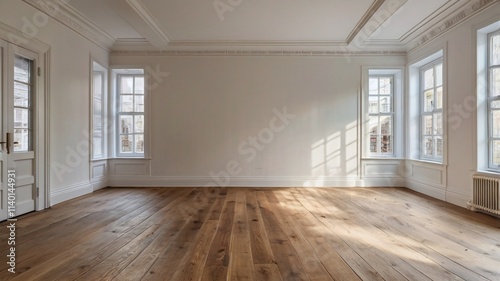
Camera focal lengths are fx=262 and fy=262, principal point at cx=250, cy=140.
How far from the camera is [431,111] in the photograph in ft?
17.3

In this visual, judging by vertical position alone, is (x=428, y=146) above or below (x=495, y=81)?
below

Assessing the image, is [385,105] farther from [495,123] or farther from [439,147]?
[495,123]

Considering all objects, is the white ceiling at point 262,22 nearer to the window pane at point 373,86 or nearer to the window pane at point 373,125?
the window pane at point 373,86

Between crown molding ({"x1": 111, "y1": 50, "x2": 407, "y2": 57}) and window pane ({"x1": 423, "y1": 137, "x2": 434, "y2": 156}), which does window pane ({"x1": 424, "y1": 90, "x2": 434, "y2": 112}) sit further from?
crown molding ({"x1": 111, "y1": 50, "x2": 407, "y2": 57})

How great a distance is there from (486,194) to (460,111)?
137cm

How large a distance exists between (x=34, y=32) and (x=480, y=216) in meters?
6.83

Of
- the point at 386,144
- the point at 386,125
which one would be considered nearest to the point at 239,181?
the point at 386,144

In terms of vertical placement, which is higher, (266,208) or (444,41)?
(444,41)

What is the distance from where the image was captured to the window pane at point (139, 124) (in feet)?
20.0

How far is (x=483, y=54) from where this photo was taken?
12.9 ft

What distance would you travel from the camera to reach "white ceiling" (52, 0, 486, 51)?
416cm

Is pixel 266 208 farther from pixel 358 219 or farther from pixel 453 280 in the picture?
pixel 453 280

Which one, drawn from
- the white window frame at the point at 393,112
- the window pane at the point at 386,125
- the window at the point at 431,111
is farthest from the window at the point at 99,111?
the window at the point at 431,111

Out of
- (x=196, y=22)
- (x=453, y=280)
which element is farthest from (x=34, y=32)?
(x=453, y=280)
